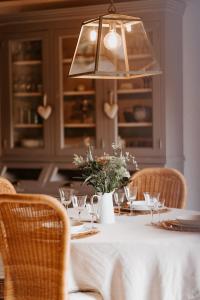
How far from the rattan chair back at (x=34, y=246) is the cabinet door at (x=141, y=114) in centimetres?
216

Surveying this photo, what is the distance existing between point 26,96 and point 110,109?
0.81 metres

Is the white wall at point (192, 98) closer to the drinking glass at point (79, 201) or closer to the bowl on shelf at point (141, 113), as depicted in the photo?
the bowl on shelf at point (141, 113)

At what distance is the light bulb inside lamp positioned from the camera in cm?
288

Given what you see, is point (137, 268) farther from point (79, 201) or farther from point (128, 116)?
point (128, 116)

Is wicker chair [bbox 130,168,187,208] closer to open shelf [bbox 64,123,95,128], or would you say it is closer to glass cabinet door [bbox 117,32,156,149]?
glass cabinet door [bbox 117,32,156,149]

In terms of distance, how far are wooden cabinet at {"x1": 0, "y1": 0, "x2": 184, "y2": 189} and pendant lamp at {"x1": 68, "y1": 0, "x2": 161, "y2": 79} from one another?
1304 millimetres

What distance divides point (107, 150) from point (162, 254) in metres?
2.22

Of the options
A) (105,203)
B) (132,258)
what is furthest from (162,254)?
(105,203)

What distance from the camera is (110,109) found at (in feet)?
14.7

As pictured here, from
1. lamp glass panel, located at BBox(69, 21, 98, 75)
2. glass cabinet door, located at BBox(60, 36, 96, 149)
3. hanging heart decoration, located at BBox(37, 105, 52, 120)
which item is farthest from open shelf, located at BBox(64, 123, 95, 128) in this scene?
lamp glass panel, located at BBox(69, 21, 98, 75)

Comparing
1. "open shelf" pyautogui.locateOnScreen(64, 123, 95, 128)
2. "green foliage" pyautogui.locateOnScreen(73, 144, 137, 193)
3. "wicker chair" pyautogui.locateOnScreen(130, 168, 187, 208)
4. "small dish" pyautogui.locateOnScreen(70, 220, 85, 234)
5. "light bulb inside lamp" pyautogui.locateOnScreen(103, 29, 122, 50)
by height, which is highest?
"light bulb inside lamp" pyautogui.locateOnScreen(103, 29, 122, 50)

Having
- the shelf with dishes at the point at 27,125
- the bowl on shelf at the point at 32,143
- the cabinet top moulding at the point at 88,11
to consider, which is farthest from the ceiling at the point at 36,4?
the bowl on shelf at the point at 32,143

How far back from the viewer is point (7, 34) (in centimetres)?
484

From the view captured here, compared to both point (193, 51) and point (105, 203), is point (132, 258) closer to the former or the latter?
point (105, 203)
